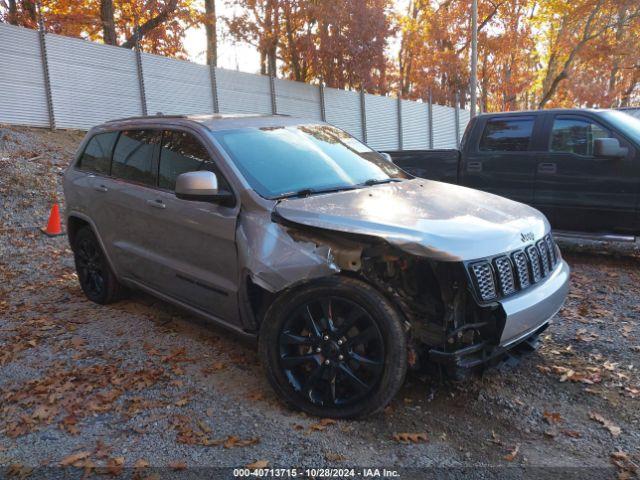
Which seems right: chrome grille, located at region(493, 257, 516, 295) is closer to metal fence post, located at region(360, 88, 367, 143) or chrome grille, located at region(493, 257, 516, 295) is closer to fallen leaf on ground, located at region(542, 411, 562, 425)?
fallen leaf on ground, located at region(542, 411, 562, 425)

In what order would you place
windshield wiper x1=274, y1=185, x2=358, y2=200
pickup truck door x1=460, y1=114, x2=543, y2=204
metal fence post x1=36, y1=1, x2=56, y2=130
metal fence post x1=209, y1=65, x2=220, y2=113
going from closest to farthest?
windshield wiper x1=274, y1=185, x2=358, y2=200
pickup truck door x1=460, y1=114, x2=543, y2=204
metal fence post x1=36, y1=1, x2=56, y2=130
metal fence post x1=209, y1=65, x2=220, y2=113

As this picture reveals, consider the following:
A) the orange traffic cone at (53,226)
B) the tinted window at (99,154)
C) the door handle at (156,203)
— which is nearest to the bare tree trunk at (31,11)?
the orange traffic cone at (53,226)

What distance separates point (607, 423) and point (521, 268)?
39.9 inches

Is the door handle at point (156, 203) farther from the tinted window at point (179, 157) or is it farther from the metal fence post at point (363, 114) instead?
the metal fence post at point (363, 114)

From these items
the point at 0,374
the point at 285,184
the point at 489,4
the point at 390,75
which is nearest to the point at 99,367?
the point at 0,374

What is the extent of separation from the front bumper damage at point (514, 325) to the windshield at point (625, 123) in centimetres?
394

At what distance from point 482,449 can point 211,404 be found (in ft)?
5.34

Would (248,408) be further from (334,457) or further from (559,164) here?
(559,164)

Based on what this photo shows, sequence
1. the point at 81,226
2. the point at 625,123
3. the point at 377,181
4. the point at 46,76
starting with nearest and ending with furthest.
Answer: the point at 377,181
the point at 81,226
the point at 625,123
the point at 46,76

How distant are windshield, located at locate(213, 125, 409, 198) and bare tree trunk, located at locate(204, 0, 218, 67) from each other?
19612mm

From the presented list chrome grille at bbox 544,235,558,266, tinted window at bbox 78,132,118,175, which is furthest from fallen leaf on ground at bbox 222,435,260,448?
tinted window at bbox 78,132,118,175

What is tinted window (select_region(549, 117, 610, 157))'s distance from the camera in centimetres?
679

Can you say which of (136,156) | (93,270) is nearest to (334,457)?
(136,156)

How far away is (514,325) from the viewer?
310cm
